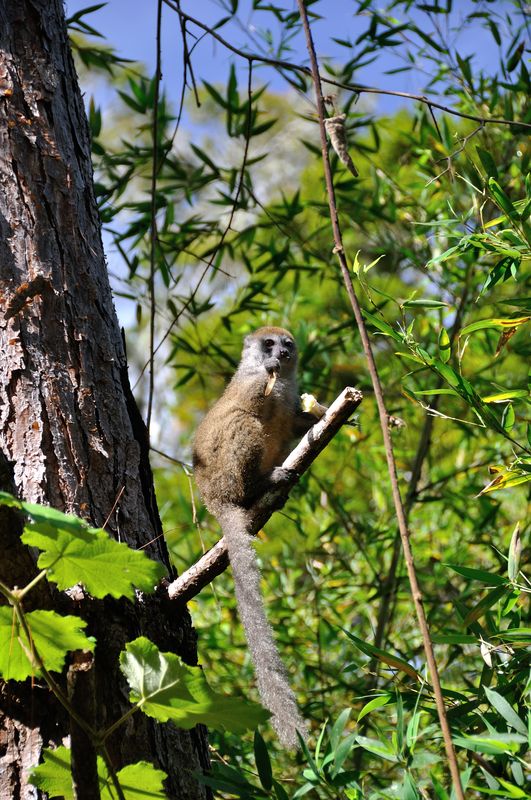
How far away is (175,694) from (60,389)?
98 cm

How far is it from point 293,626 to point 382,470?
116 centimetres

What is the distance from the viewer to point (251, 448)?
3.79 metres

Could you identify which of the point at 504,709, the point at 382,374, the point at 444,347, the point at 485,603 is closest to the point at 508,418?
the point at 444,347

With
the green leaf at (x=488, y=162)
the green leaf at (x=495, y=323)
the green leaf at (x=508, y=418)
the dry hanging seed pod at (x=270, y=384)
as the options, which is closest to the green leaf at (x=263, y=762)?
the green leaf at (x=508, y=418)

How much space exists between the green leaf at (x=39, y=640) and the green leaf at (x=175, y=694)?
0.09 meters

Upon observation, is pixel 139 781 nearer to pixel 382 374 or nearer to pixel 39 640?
pixel 39 640

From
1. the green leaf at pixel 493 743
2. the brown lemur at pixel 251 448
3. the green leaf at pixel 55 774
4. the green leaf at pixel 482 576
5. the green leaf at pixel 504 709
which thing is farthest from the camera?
the brown lemur at pixel 251 448

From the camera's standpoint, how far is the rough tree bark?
1.91 metres

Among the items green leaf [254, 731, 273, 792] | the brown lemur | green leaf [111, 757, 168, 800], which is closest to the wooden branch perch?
the brown lemur

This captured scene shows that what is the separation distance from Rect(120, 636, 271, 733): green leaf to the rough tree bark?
1.56 feet

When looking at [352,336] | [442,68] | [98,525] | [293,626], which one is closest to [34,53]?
[98,525]

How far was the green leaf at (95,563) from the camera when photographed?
4.58 feet

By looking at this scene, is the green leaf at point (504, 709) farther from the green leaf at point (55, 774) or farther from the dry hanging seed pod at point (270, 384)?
the dry hanging seed pod at point (270, 384)

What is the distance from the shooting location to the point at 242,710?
146 cm
